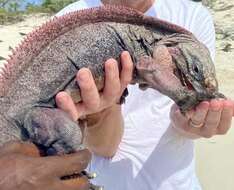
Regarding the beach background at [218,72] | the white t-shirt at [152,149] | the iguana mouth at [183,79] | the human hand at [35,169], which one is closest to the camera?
the human hand at [35,169]

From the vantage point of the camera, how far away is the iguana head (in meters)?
2.82

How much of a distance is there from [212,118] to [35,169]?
993mm

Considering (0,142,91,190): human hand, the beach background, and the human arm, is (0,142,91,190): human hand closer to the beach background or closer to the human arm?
the human arm

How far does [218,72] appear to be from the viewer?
9406mm

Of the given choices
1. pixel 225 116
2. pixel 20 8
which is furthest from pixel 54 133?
pixel 20 8

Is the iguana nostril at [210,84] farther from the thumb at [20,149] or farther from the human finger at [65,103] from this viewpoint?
the thumb at [20,149]

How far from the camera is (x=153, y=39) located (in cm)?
290

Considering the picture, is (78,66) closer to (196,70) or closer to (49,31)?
(49,31)

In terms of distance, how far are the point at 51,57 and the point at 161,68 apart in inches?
19.5

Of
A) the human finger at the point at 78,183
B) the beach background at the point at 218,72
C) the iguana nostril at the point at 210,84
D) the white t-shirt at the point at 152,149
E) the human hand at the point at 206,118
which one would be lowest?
the beach background at the point at 218,72

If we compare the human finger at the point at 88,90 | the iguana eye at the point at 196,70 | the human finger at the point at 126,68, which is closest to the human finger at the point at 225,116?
the iguana eye at the point at 196,70

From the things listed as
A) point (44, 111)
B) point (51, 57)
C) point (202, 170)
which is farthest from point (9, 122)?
point (202, 170)

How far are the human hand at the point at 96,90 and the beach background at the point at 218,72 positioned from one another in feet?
9.68

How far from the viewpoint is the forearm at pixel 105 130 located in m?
3.31
